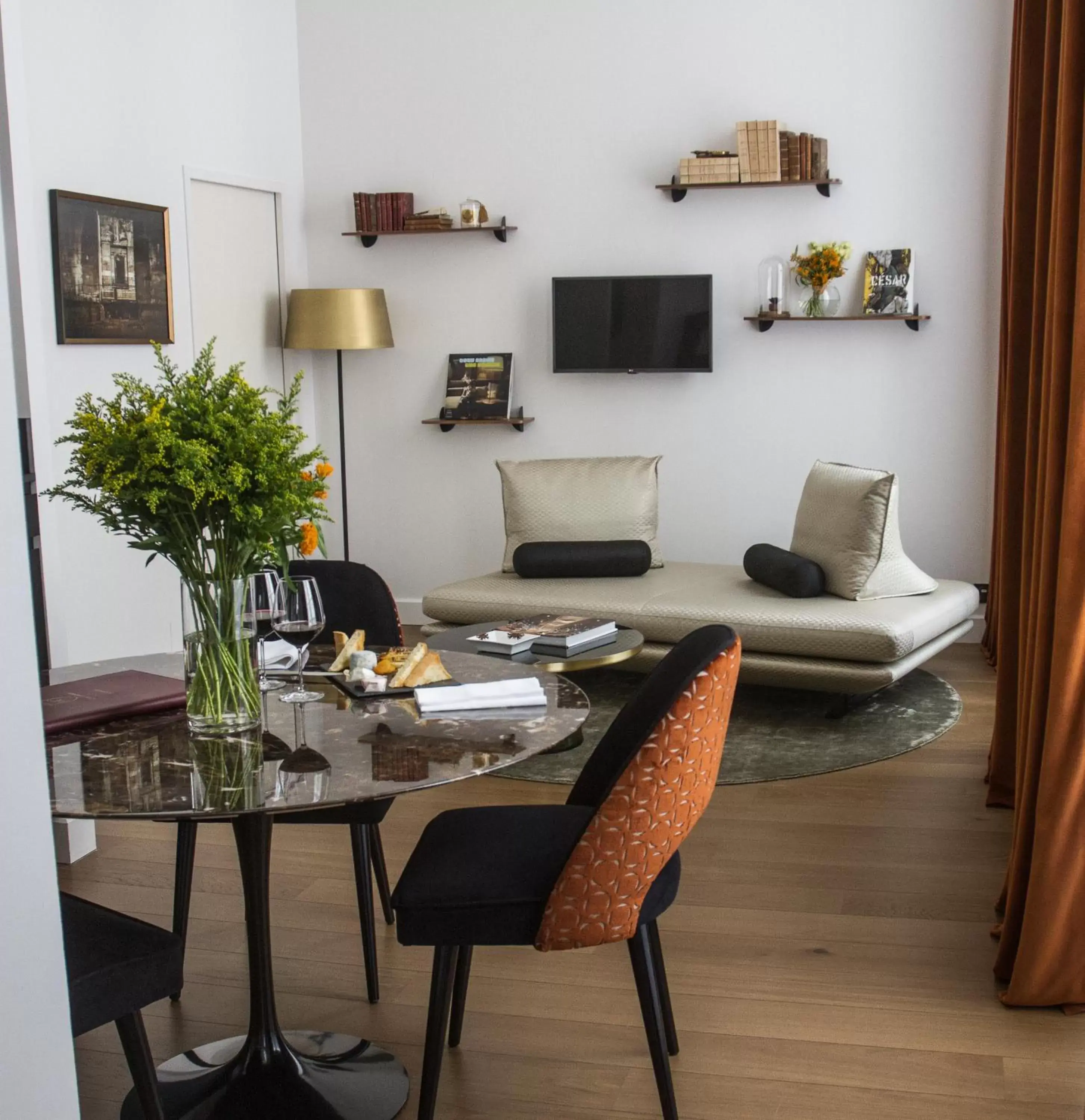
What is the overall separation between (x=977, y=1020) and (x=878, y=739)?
1941 millimetres

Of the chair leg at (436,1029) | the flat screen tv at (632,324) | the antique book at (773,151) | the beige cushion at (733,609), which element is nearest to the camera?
the chair leg at (436,1029)

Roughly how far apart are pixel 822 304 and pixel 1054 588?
3.57 metres

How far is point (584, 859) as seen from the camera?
1.89 m

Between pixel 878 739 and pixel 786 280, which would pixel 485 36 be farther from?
pixel 878 739

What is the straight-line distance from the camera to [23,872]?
2.34 ft

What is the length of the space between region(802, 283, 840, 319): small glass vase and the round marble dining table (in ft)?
12.3

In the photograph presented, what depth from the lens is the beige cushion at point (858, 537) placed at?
15.5 feet

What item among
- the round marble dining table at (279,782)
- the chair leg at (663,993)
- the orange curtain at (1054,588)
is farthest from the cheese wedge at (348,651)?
the orange curtain at (1054,588)

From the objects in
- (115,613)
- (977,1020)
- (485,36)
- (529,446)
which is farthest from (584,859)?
(485,36)

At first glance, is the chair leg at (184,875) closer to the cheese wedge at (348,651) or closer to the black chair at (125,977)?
the cheese wedge at (348,651)

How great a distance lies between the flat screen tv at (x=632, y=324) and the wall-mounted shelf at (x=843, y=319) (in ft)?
0.87

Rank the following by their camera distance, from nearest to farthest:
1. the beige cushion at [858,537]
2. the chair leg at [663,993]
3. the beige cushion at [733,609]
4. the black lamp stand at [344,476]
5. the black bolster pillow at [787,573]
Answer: the chair leg at [663,993] < the beige cushion at [733,609] < the beige cushion at [858,537] < the black bolster pillow at [787,573] < the black lamp stand at [344,476]

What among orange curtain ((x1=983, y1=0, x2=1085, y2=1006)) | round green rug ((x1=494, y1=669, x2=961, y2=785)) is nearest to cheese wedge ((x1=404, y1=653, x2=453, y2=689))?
orange curtain ((x1=983, y1=0, x2=1085, y2=1006))

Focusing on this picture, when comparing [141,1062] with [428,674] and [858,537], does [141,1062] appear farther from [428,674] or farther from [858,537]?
[858,537]
